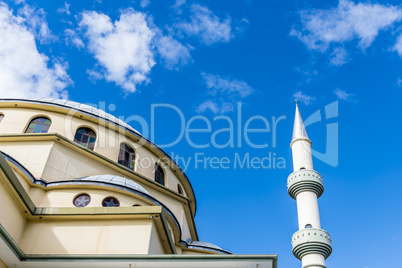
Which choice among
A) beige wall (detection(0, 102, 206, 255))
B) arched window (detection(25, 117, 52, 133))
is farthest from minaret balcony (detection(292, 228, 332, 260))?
arched window (detection(25, 117, 52, 133))

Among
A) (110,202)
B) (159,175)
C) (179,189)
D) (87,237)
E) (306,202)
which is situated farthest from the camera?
(179,189)

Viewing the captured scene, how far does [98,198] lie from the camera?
1327cm

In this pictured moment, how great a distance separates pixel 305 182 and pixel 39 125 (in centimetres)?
1014

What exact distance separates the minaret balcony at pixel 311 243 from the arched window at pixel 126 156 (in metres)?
6.62

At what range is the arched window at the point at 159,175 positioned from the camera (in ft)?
60.7

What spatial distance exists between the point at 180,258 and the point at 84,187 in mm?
4228

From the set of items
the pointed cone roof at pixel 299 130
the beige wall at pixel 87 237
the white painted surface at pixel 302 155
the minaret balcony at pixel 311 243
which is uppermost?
the pointed cone roof at pixel 299 130

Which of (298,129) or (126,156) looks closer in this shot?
(126,156)

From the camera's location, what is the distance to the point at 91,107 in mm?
20000

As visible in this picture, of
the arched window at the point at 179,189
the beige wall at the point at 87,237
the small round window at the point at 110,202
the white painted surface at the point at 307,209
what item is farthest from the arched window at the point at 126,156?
the white painted surface at the point at 307,209

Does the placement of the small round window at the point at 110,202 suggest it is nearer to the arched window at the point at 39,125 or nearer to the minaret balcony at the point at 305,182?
the arched window at the point at 39,125

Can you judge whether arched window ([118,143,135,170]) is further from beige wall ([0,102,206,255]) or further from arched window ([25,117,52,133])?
arched window ([25,117,52,133])

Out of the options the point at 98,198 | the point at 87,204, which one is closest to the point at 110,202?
the point at 98,198

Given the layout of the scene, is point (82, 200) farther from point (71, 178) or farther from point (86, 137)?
point (86, 137)
